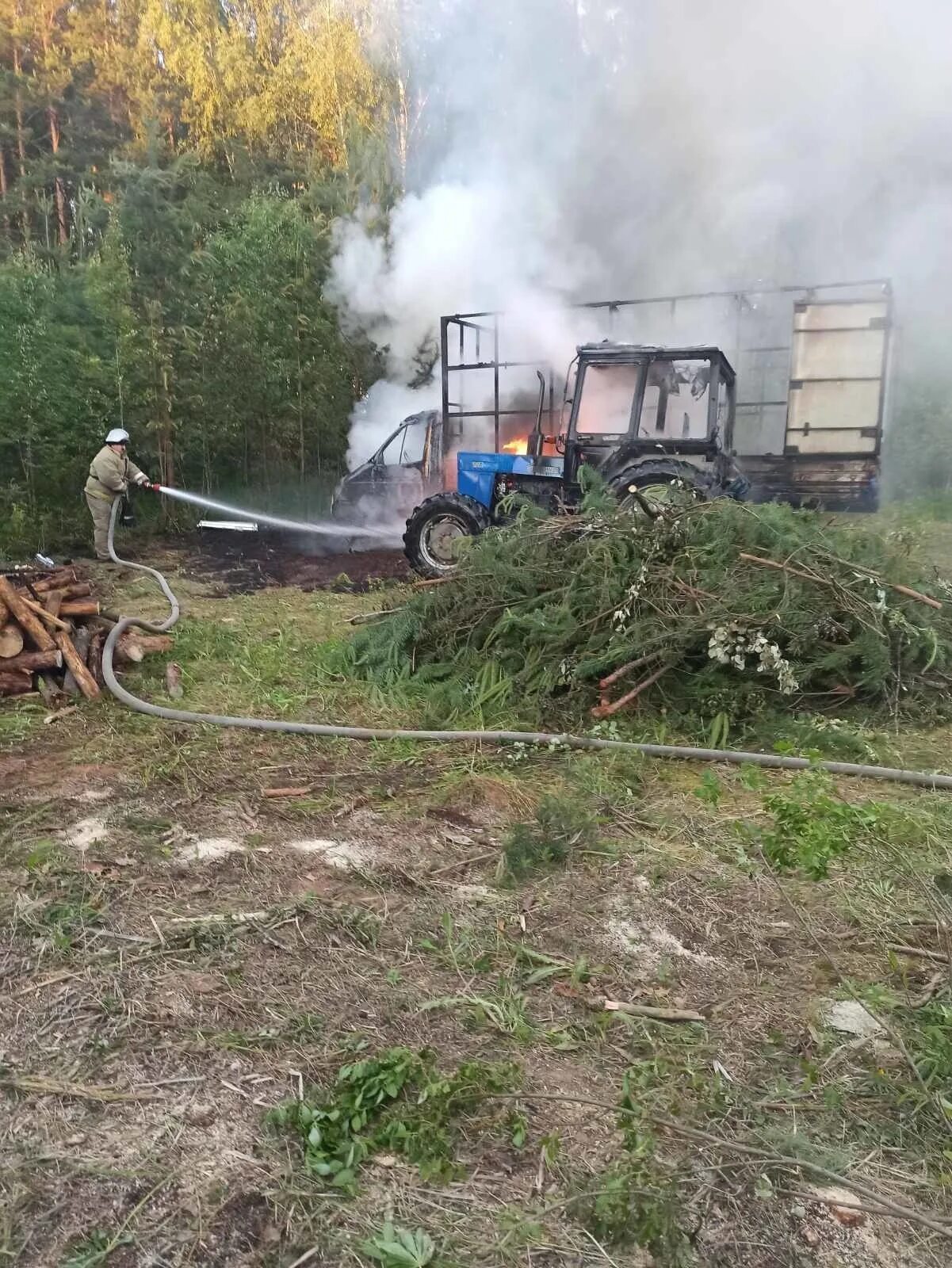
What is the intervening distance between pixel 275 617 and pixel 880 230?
47.5 feet

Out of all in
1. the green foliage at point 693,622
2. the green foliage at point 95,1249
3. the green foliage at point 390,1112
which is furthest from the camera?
the green foliage at point 693,622

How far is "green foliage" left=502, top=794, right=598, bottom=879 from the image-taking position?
11.6 feet

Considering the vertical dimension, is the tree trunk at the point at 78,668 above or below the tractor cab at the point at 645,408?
below

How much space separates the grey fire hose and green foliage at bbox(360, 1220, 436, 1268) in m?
2.96

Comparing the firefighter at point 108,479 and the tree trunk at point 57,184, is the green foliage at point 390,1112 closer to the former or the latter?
the firefighter at point 108,479

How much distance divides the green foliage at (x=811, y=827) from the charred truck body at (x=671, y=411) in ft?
15.4

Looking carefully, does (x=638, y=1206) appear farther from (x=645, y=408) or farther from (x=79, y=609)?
(x=645, y=408)

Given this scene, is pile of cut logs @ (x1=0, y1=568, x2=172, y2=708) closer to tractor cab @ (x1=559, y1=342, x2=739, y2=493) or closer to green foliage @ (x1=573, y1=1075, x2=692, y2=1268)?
green foliage @ (x1=573, y1=1075, x2=692, y2=1268)


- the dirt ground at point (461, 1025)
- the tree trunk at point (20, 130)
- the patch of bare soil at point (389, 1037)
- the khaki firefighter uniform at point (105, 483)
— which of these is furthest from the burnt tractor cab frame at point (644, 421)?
the tree trunk at point (20, 130)

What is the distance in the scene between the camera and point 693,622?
505 cm

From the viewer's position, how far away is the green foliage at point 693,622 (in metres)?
5.05

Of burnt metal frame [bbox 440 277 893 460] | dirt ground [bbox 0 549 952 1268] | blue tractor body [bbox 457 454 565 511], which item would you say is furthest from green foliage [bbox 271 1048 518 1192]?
burnt metal frame [bbox 440 277 893 460]

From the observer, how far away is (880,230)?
16.2m

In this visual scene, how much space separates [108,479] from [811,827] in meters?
9.58
